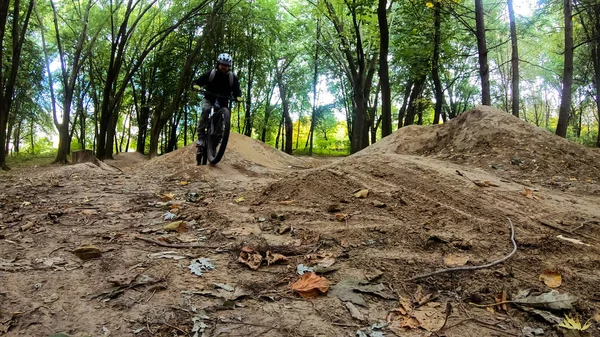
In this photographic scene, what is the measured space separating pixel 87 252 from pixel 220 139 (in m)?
4.70

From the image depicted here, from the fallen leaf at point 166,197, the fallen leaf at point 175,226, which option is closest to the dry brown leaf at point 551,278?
the fallen leaf at point 175,226

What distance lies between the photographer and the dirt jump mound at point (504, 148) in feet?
17.5

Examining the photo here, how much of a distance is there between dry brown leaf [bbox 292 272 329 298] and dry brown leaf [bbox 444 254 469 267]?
0.77 m

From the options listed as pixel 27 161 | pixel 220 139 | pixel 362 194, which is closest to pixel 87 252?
pixel 362 194

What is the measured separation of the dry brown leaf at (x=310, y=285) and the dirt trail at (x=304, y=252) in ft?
0.16

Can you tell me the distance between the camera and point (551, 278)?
203 cm

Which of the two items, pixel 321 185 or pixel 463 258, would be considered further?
pixel 321 185

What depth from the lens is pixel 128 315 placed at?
1607 mm

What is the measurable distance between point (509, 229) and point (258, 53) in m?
19.5

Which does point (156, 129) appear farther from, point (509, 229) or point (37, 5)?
point (509, 229)

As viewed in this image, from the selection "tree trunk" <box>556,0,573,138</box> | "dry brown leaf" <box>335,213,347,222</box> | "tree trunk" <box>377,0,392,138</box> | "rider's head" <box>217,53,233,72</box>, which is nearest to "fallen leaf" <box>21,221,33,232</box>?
"dry brown leaf" <box>335,213,347,222</box>

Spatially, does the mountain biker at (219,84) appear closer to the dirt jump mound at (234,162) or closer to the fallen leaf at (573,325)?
the dirt jump mound at (234,162)

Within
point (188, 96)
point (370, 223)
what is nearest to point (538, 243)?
point (370, 223)

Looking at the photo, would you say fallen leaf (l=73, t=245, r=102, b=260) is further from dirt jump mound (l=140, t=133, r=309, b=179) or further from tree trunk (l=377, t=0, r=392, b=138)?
tree trunk (l=377, t=0, r=392, b=138)
